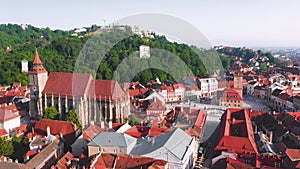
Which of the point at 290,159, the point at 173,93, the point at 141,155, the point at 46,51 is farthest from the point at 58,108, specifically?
the point at 46,51

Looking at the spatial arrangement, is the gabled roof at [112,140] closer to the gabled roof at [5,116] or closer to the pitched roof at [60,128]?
the pitched roof at [60,128]

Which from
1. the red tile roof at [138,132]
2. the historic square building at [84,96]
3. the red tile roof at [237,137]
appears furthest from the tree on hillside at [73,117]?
the red tile roof at [237,137]

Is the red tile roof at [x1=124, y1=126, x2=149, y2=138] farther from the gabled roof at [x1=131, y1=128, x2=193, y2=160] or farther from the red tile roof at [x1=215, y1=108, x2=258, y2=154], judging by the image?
the red tile roof at [x1=215, y1=108, x2=258, y2=154]

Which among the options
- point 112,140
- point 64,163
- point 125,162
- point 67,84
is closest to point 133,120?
point 67,84

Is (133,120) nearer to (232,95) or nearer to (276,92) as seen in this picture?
(232,95)

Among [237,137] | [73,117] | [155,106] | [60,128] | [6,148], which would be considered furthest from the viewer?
[155,106]

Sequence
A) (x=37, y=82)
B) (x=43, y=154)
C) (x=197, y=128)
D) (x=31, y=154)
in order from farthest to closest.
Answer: (x=37, y=82), (x=197, y=128), (x=31, y=154), (x=43, y=154)

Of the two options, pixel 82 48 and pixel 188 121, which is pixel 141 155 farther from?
pixel 82 48
